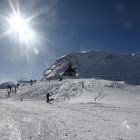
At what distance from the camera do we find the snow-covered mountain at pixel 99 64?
135375 mm

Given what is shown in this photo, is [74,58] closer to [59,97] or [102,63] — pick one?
[102,63]

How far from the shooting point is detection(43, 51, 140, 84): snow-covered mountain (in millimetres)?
135375

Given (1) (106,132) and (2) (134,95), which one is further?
(2) (134,95)

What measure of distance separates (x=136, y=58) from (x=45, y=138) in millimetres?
152815

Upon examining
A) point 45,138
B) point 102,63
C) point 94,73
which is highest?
point 102,63

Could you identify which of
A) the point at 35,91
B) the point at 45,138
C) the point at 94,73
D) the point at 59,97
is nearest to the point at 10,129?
the point at 45,138

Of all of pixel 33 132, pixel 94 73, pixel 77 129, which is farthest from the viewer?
pixel 94 73

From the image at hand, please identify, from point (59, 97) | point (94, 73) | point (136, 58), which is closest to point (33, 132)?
point (59, 97)

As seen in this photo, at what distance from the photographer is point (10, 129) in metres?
12.6

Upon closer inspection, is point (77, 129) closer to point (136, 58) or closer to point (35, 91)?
point (35, 91)

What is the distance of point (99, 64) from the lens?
16100 cm

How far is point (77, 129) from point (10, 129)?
317 cm

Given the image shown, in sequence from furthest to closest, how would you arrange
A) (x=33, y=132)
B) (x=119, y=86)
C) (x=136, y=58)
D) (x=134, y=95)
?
(x=136, y=58) < (x=119, y=86) < (x=134, y=95) < (x=33, y=132)

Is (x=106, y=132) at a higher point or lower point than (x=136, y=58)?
lower
